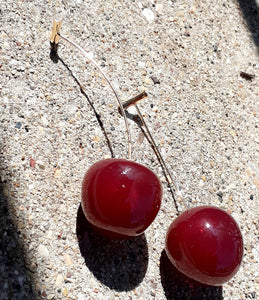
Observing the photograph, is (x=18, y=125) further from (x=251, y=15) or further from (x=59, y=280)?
(x=251, y=15)

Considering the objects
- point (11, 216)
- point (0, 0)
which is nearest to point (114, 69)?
point (0, 0)

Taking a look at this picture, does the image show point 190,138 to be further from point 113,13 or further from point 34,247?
point 34,247

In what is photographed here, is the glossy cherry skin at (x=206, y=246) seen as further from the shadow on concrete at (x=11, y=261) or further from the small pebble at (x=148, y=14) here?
the small pebble at (x=148, y=14)

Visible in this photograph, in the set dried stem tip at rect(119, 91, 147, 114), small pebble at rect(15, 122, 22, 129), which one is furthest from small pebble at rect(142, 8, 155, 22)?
small pebble at rect(15, 122, 22, 129)

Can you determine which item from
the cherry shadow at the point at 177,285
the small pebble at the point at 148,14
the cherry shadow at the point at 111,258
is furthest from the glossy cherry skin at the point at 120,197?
the small pebble at the point at 148,14

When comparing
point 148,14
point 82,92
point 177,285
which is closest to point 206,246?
point 177,285

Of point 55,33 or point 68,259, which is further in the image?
point 55,33

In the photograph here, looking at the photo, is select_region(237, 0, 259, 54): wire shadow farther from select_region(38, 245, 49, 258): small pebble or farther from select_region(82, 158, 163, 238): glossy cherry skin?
select_region(38, 245, 49, 258): small pebble
